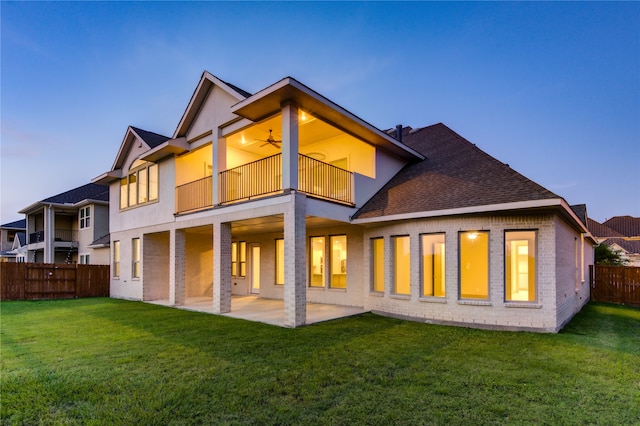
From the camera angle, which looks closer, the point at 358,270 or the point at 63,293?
the point at 358,270

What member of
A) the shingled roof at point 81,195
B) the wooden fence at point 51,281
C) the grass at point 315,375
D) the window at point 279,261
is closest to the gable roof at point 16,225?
the shingled roof at point 81,195

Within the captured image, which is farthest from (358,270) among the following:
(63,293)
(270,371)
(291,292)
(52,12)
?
(63,293)

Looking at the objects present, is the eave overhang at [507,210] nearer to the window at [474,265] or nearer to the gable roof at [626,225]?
the window at [474,265]

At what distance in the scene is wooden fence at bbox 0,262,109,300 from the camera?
54.3 feet

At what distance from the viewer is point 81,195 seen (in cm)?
2697

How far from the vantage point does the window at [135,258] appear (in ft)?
54.5

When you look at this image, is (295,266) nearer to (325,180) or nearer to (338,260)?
(325,180)

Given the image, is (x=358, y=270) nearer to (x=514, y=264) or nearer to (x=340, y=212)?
(x=340, y=212)

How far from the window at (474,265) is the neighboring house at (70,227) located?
19.9m

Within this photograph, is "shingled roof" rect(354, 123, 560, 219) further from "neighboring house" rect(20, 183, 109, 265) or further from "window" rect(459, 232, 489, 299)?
"neighboring house" rect(20, 183, 109, 265)

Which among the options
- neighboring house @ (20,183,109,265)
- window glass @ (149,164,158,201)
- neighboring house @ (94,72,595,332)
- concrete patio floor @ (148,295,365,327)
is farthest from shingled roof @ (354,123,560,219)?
neighboring house @ (20,183,109,265)

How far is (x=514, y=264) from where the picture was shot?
8.91 meters

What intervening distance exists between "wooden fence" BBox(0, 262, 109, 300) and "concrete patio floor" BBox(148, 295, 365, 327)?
7.33 m

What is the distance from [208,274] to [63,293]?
799 cm
